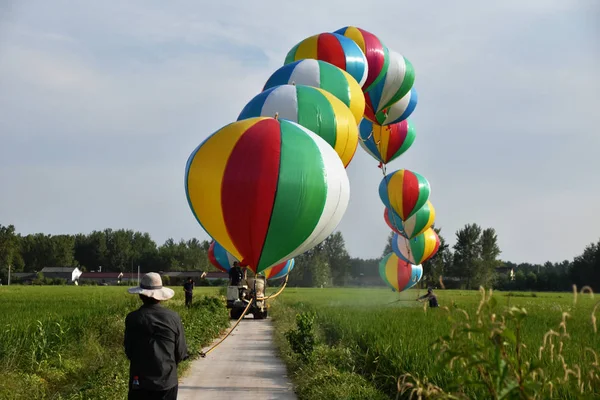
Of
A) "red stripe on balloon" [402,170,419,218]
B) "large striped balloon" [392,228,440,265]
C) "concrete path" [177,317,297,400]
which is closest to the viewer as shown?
"concrete path" [177,317,297,400]

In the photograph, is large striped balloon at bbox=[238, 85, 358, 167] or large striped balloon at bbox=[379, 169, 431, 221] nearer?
large striped balloon at bbox=[238, 85, 358, 167]

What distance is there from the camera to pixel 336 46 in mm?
13773

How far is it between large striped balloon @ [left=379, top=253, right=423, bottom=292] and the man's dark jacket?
2765 centimetres

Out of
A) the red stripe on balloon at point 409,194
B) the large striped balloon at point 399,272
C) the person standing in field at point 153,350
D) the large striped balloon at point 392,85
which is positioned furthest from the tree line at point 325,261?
the person standing in field at point 153,350

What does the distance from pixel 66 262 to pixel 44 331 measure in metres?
123

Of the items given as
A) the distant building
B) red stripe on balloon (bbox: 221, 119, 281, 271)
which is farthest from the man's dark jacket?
the distant building

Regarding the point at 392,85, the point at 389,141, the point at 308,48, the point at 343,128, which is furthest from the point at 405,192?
the point at 343,128

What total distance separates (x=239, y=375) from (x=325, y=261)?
261 ft

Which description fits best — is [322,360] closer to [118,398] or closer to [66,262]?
[118,398]

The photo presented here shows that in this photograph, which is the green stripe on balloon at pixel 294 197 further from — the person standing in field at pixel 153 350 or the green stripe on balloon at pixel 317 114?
the person standing in field at pixel 153 350

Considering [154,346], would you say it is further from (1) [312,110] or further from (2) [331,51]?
(2) [331,51]

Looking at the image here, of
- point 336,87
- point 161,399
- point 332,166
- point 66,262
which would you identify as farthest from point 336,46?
point 66,262

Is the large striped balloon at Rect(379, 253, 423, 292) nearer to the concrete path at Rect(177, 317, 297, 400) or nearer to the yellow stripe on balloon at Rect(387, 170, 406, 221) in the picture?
the yellow stripe on balloon at Rect(387, 170, 406, 221)

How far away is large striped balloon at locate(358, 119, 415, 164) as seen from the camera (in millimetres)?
20156
